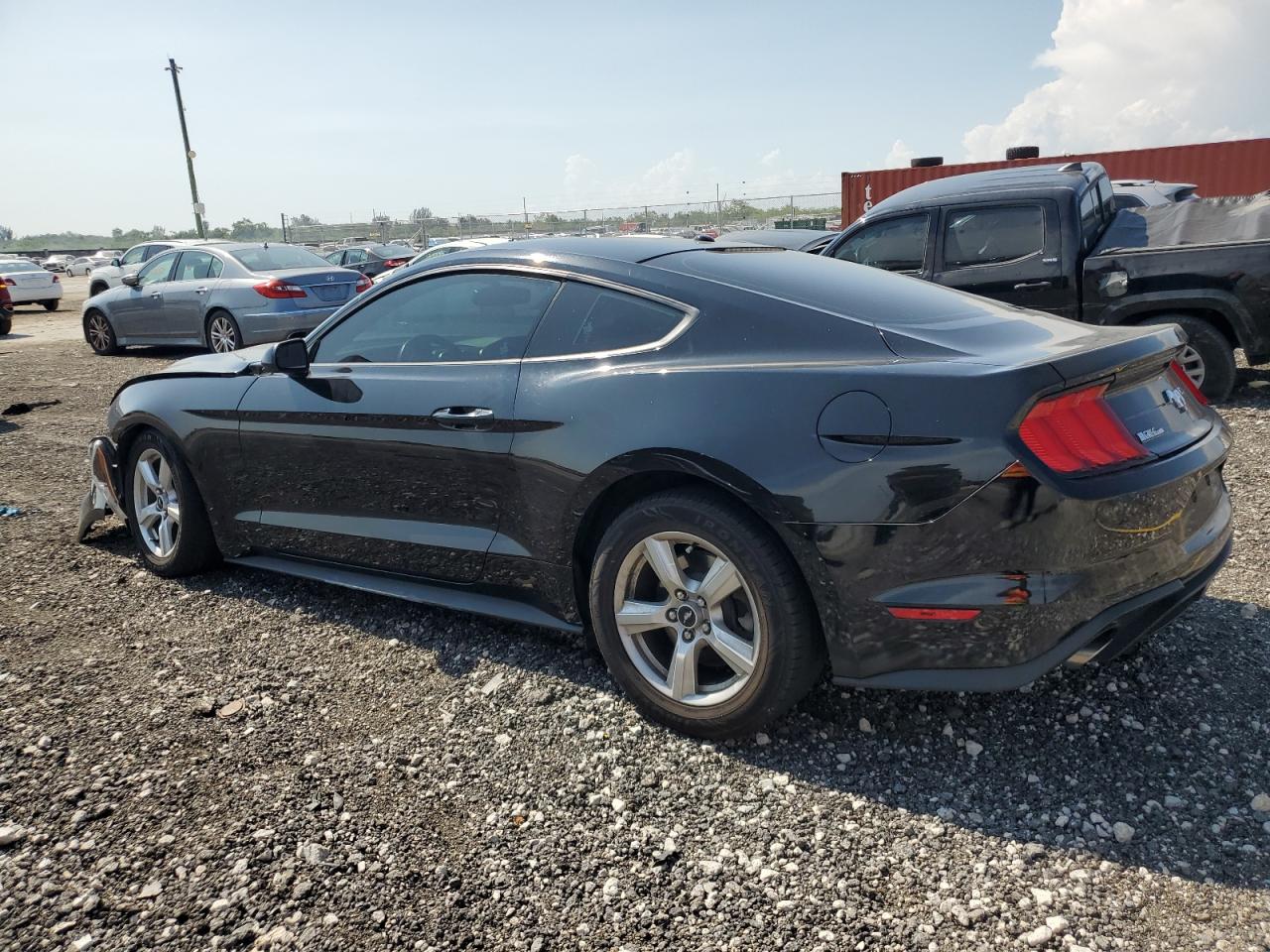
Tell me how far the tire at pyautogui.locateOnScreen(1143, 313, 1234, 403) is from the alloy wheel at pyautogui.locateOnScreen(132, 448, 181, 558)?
670 cm

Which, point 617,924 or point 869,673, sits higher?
point 869,673

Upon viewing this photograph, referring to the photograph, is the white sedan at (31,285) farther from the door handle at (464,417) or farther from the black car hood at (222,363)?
the door handle at (464,417)

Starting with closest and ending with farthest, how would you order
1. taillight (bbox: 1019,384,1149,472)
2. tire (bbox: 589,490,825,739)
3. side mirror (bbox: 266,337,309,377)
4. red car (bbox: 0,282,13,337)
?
taillight (bbox: 1019,384,1149,472)
tire (bbox: 589,490,825,739)
side mirror (bbox: 266,337,309,377)
red car (bbox: 0,282,13,337)

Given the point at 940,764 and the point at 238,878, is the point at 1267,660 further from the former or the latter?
the point at 238,878

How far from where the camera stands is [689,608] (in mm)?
→ 2967

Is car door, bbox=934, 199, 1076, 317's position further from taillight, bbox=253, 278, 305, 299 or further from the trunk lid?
taillight, bbox=253, 278, 305, 299

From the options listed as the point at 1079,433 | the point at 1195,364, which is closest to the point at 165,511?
the point at 1079,433

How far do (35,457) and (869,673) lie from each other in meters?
7.01

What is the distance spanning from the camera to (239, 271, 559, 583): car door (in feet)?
11.5

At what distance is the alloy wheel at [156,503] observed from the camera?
183 inches

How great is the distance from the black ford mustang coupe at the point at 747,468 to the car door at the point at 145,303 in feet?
35.6

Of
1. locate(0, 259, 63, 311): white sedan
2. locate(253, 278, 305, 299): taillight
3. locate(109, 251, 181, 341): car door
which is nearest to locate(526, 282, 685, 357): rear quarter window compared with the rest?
locate(253, 278, 305, 299): taillight

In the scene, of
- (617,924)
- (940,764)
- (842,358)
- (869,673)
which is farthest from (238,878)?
(842,358)

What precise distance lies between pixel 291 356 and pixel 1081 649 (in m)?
3.13
